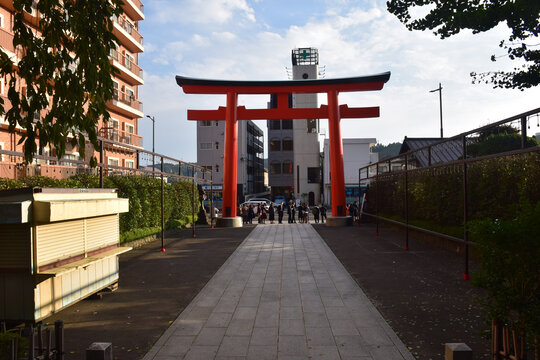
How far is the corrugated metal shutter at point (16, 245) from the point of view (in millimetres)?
4719

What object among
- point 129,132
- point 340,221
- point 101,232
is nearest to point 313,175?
point 129,132

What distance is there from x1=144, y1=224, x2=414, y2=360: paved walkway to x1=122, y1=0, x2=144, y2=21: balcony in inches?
962

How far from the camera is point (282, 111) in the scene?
20.6m

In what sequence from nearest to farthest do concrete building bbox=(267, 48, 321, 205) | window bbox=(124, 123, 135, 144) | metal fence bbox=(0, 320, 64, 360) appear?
metal fence bbox=(0, 320, 64, 360)
window bbox=(124, 123, 135, 144)
concrete building bbox=(267, 48, 321, 205)

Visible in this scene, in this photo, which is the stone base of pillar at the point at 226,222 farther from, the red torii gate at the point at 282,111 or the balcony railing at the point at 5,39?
the balcony railing at the point at 5,39

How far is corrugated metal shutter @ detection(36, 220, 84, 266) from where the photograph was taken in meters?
4.88

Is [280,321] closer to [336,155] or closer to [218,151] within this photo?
[336,155]

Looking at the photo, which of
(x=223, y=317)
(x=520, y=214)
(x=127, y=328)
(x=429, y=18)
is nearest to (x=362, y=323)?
(x=223, y=317)

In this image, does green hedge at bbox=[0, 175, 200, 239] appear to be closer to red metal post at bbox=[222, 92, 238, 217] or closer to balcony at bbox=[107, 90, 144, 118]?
red metal post at bbox=[222, 92, 238, 217]

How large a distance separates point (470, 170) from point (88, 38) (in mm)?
9916

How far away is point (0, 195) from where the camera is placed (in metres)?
4.75

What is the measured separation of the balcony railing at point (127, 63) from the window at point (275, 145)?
24.9 m

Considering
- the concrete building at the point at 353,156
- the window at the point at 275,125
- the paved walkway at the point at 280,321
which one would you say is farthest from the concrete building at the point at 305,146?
the paved walkway at the point at 280,321

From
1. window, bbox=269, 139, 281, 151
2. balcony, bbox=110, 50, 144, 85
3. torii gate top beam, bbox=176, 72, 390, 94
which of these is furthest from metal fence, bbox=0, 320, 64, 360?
window, bbox=269, 139, 281, 151
